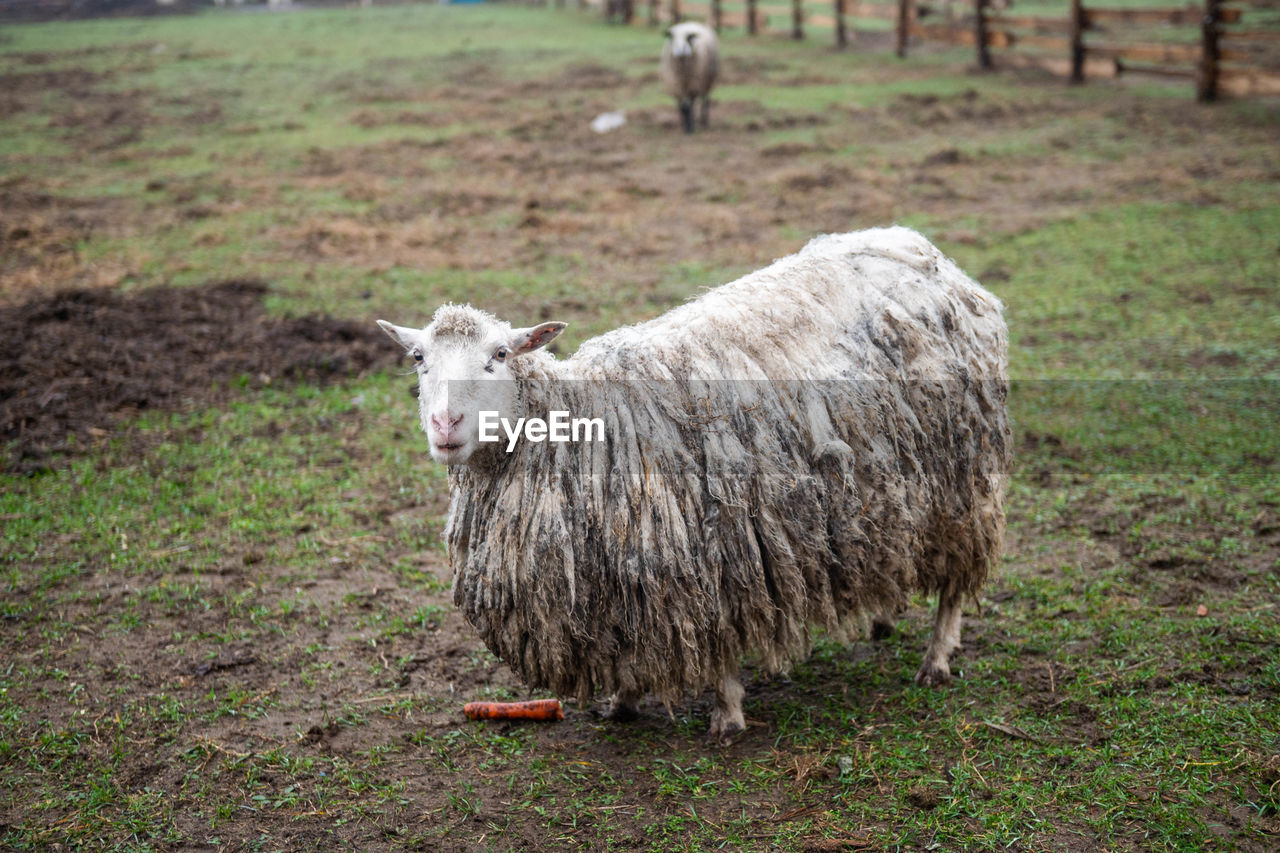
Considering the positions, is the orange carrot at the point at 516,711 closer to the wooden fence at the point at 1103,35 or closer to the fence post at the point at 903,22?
the wooden fence at the point at 1103,35

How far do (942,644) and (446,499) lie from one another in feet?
10.7

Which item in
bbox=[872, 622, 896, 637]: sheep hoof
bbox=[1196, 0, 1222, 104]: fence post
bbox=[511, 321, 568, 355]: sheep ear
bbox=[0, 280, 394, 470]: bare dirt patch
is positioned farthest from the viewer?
bbox=[1196, 0, 1222, 104]: fence post

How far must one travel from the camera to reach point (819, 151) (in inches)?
575

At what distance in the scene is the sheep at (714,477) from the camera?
3916 millimetres

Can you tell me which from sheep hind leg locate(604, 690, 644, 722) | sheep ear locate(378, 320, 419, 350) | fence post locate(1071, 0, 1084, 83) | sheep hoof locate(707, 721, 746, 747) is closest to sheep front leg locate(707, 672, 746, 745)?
sheep hoof locate(707, 721, 746, 747)

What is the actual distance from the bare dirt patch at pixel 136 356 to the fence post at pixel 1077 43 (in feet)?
49.1

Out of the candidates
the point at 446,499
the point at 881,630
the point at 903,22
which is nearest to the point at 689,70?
the point at 903,22

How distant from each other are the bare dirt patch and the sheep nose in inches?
178

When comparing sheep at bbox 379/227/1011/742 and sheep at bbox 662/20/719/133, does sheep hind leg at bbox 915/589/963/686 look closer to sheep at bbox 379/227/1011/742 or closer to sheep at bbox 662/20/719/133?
sheep at bbox 379/227/1011/742

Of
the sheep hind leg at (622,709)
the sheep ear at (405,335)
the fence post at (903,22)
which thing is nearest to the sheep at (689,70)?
the fence post at (903,22)

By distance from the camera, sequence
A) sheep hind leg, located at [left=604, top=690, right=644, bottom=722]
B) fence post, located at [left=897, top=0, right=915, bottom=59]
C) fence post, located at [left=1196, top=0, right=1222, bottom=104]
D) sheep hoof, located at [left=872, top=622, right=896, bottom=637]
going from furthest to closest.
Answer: fence post, located at [left=897, top=0, right=915, bottom=59] → fence post, located at [left=1196, top=0, right=1222, bottom=104] → sheep hoof, located at [left=872, top=622, right=896, bottom=637] → sheep hind leg, located at [left=604, top=690, right=644, bottom=722]

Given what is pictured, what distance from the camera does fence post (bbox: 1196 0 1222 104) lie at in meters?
15.1

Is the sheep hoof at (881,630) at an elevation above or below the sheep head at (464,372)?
below

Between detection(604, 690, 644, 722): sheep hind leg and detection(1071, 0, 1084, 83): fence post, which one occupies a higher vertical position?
detection(1071, 0, 1084, 83): fence post
